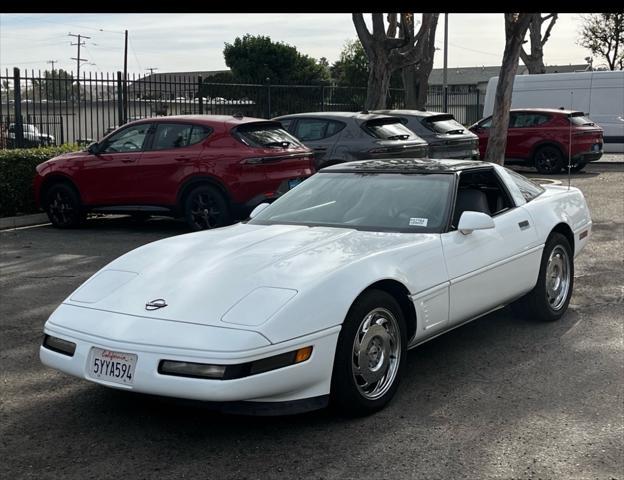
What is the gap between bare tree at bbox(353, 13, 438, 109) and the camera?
18.6m

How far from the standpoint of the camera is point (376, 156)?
495 inches

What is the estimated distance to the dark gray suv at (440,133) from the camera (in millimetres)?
15234

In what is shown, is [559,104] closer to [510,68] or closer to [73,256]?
[510,68]

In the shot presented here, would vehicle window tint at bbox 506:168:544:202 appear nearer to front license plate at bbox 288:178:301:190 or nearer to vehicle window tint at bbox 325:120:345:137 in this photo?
front license plate at bbox 288:178:301:190

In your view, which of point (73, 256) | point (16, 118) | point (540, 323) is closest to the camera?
point (540, 323)

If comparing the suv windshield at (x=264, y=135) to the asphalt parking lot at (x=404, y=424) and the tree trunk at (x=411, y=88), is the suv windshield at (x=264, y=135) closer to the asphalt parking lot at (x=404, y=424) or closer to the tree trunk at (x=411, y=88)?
the asphalt parking lot at (x=404, y=424)

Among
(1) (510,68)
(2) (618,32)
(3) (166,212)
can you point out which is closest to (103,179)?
(3) (166,212)

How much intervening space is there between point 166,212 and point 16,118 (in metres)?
4.78

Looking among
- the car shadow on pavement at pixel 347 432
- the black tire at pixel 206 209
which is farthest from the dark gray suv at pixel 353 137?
the car shadow on pavement at pixel 347 432

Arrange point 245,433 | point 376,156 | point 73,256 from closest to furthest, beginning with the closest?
point 245,433 → point 73,256 → point 376,156

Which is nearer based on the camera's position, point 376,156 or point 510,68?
point 376,156

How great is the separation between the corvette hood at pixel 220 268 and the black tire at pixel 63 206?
6.72 m

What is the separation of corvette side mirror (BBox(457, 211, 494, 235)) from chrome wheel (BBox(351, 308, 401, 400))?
0.99m

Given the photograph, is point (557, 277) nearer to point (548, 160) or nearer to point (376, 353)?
point (376, 353)
